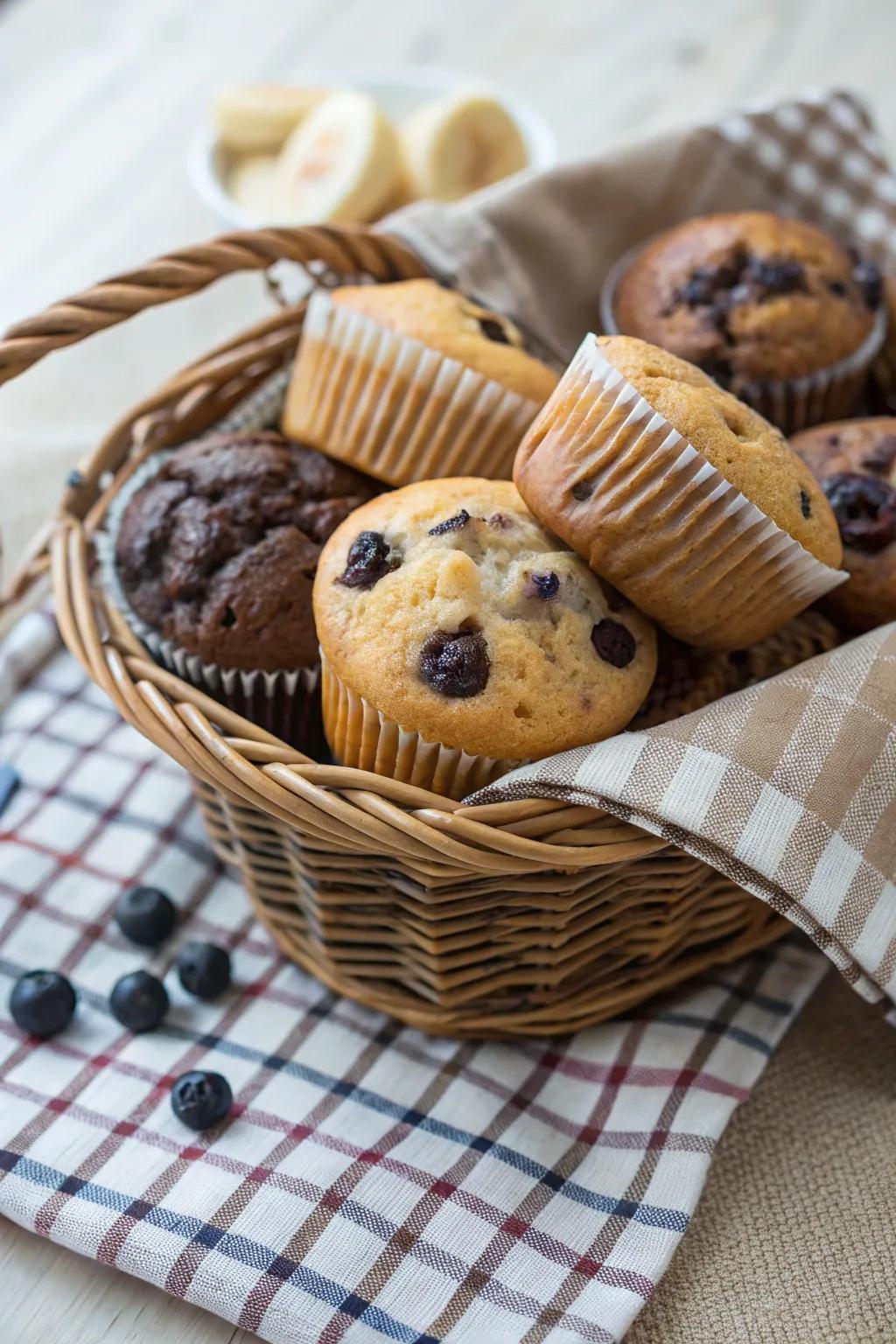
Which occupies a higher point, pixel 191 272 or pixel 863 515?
pixel 191 272

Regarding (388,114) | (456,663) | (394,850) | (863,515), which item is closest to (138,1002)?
(394,850)

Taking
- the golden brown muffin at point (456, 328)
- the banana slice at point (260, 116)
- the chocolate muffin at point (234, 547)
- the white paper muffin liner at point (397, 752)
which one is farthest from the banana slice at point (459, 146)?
the white paper muffin liner at point (397, 752)

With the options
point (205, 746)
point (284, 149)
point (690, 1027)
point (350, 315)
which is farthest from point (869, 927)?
point (284, 149)

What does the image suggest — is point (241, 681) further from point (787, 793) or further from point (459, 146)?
point (459, 146)

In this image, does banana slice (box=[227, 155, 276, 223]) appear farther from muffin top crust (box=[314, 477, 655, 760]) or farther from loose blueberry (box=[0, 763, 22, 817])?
muffin top crust (box=[314, 477, 655, 760])

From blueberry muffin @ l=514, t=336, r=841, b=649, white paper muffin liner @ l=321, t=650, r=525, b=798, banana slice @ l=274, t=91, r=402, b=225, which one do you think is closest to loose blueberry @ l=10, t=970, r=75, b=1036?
white paper muffin liner @ l=321, t=650, r=525, b=798

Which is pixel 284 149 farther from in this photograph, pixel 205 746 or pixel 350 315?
pixel 205 746

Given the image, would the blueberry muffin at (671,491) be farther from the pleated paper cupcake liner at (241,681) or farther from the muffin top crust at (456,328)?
the pleated paper cupcake liner at (241,681)
